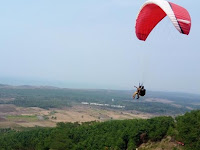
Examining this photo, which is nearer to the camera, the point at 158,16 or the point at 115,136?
the point at 158,16

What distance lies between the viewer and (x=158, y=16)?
1981cm

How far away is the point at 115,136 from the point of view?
44812mm

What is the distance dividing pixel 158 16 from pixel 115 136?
95.9 feet

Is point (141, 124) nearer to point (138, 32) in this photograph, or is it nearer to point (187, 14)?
point (138, 32)

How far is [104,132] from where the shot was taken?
4881 cm

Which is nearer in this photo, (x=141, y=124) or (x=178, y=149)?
(x=178, y=149)

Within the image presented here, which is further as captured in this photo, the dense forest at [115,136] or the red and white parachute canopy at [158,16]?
the dense forest at [115,136]

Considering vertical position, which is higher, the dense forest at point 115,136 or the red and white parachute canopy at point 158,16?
the red and white parachute canopy at point 158,16

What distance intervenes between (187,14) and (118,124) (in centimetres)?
3787

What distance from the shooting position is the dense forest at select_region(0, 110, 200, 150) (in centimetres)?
3819

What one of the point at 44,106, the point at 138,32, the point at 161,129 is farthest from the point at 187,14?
the point at 44,106

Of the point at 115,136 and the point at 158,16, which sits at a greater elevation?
the point at 158,16

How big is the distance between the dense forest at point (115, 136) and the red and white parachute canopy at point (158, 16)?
21.5 meters

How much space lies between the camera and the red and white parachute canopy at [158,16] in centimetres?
1461
